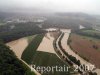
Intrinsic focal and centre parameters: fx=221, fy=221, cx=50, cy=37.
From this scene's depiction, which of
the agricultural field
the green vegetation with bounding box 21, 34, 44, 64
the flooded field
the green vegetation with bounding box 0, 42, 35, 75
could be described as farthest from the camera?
the flooded field

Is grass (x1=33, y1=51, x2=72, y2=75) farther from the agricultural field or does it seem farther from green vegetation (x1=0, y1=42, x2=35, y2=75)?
the agricultural field

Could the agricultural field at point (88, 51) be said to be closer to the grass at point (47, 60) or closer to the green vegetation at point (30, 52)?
the grass at point (47, 60)

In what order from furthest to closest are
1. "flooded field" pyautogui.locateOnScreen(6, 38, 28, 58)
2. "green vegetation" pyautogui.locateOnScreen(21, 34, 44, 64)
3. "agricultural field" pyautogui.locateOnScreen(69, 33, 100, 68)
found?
"flooded field" pyautogui.locateOnScreen(6, 38, 28, 58) → "agricultural field" pyautogui.locateOnScreen(69, 33, 100, 68) → "green vegetation" pyautogui.locateOnScreen(21, 34, 44, 64)

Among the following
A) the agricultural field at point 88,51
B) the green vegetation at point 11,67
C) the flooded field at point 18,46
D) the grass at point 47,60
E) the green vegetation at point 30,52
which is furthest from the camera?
the flooded field at point 18,46

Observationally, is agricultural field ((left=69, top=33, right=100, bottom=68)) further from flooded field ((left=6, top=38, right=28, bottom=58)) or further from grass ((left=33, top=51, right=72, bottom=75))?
flooded field ((left=6, top=38, right=28, bottom=58))

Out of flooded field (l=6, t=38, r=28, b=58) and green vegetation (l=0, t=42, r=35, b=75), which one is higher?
green vegetation (l=0, t=42, r=35, b=75)

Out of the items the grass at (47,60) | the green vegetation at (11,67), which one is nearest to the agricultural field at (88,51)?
the grass at (47,60)

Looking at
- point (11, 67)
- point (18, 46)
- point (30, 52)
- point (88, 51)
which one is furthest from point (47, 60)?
point (18, 46)

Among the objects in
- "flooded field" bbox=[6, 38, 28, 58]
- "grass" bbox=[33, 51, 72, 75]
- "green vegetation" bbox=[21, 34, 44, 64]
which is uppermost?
"grass" bbox=[33, 51, 72, 75]

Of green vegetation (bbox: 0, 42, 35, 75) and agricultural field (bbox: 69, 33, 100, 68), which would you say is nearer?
green vegetation (bbox: 0, 42, 35, 75)

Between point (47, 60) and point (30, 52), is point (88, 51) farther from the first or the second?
point (30, 52)

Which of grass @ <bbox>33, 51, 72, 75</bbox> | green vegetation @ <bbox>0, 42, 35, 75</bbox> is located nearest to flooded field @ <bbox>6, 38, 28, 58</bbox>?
grass @ <bbox>33, 51, 72, 75</bbox>

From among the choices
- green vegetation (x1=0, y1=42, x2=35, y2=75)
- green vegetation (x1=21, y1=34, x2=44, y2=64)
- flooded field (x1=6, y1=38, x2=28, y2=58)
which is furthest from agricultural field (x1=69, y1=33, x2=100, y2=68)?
green vegetation (x1=0, y1=42, x2=35, y2=75)
